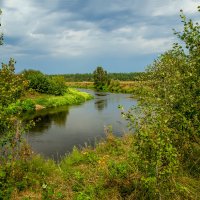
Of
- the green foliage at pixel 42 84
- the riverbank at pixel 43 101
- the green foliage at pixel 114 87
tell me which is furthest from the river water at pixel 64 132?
the green foliage at pixel 114 87

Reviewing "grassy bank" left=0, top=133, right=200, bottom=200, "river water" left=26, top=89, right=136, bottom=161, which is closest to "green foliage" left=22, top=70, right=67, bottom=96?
"river water" left=26, top=89, right=136, bottom=161

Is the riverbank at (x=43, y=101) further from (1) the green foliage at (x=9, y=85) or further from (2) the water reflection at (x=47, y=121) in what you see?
(1) the green foliage at (x=9, y=85)

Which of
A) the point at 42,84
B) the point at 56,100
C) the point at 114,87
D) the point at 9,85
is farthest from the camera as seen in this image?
the point at 114,87

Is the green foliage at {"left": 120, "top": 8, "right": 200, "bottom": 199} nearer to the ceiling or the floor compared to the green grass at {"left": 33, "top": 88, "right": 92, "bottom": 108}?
nearer to the ceiling

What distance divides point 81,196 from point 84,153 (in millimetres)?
7110

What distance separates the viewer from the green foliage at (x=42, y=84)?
67.5 m

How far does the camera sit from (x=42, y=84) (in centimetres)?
6719

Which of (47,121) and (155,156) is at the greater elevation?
(155,156)

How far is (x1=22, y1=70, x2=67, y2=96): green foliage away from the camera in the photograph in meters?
67.5

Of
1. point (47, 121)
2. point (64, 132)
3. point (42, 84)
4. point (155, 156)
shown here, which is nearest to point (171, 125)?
point (155, 156)

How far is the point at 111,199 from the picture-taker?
34.2 ft

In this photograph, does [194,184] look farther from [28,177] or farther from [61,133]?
[61,133]

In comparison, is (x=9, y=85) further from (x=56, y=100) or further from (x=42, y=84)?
(x=42, y=84)

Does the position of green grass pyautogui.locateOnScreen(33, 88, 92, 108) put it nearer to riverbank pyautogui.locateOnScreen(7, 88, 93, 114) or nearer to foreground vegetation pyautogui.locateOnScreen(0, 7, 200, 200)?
riverbank pyautogui.locateOnScreen(7, 88, 93, 114)
